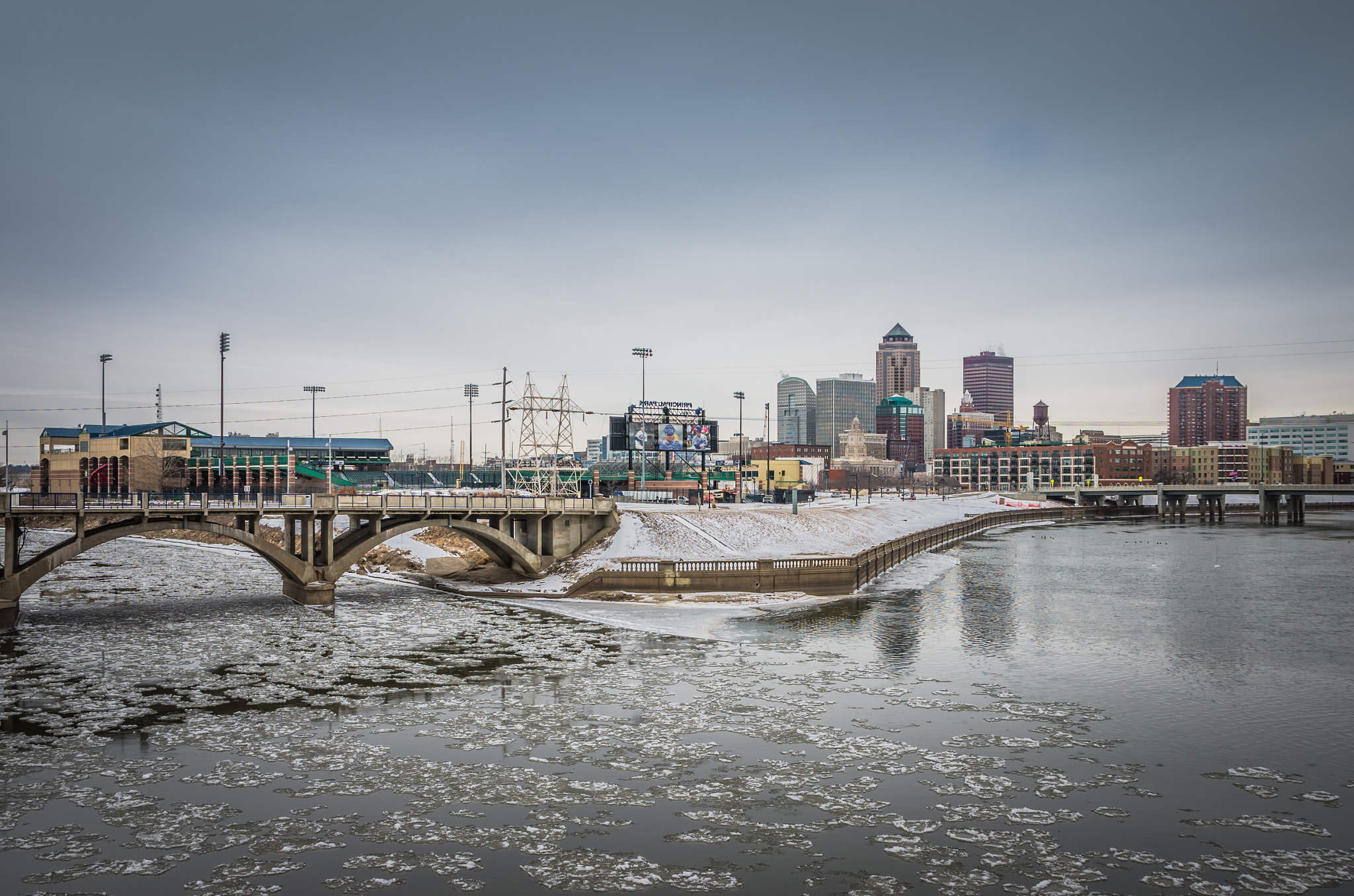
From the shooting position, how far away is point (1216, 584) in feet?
230

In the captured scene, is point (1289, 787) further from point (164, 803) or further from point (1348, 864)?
point (164, 803)

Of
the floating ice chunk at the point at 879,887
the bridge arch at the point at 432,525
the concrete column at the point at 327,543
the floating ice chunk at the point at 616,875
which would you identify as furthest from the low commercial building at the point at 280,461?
the floating ice chunk at the point at 879,887

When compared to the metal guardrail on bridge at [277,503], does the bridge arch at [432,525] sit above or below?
below

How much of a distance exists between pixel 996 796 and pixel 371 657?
28.0 meters

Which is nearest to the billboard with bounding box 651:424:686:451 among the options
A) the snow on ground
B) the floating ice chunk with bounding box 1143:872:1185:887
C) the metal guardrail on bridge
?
the snow on ground

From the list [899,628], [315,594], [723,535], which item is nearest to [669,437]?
[723,535]

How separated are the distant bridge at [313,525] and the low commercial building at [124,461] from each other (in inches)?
2619

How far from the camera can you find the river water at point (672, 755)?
19.0 m

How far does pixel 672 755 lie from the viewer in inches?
1029

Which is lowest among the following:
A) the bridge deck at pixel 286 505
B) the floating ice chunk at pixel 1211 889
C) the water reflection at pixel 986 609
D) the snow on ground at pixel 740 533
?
the water reflection at pixel 986 609

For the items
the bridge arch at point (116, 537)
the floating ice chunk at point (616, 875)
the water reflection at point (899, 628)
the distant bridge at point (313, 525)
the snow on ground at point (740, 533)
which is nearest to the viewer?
the floating ice chunk at point (616, 875)

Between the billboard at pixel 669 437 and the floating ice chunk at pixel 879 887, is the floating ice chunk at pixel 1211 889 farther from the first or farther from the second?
the billboard at pixel 669 437

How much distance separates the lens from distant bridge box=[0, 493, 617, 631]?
48219 mm

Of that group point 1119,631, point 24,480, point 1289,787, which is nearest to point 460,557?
point 1119,631
